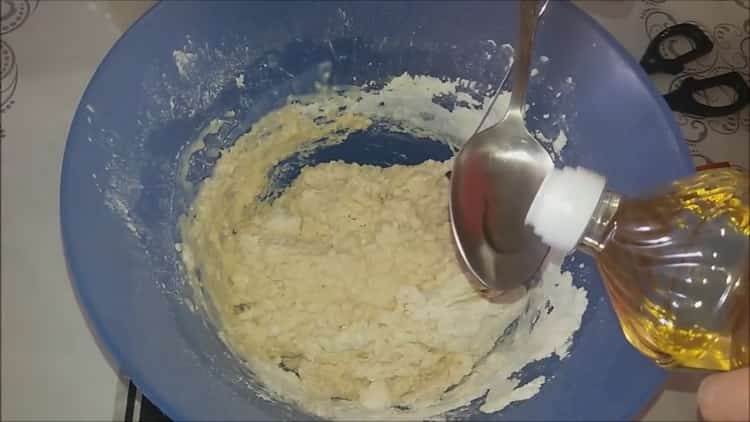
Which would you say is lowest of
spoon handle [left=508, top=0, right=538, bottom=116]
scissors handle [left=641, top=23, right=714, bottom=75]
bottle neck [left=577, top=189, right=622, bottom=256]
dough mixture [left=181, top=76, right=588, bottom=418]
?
dough mixture [left=181, top=76, right=588, bottom=418]

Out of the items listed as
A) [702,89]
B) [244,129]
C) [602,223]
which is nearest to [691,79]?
[702,89]

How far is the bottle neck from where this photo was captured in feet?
2.27

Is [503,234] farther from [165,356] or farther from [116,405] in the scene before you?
[116,405]

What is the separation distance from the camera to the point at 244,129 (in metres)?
0.97

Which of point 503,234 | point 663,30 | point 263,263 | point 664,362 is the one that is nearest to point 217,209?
point 263,263

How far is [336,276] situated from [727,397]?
0.50m

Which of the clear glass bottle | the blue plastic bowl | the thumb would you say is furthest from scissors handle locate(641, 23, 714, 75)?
the thumb

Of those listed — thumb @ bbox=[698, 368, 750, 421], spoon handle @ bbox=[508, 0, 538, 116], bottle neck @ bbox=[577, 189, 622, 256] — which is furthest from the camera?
spoon handle @ bbox=[508, 0, 538, 116]

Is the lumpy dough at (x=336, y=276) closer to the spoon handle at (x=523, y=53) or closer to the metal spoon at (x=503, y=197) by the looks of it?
the metal spoon at (x=503, y=197)

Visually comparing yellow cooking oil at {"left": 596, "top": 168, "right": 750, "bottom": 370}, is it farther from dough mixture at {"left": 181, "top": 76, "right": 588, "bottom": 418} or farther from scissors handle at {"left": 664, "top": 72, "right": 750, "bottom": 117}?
scissors handle at {"left": 664, "top": 72, "right": 750, "bottom": 117}

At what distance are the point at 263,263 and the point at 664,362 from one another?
476 mm

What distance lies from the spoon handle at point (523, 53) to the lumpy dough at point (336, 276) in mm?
163

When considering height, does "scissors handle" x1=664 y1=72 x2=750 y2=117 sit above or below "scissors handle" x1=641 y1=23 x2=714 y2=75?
below

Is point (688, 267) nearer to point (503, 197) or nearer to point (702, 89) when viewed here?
point (503, 197)
